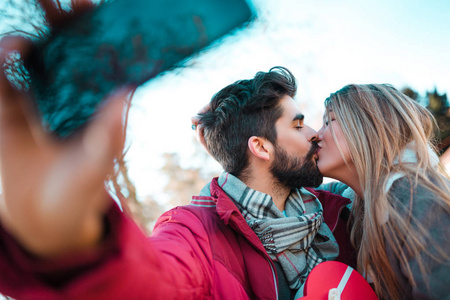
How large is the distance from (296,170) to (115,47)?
1875mm

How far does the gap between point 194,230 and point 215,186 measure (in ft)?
1.81

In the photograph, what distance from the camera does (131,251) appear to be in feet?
2.27

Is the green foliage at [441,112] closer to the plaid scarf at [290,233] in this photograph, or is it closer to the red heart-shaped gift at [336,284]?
the plaid scarf at [290,233]

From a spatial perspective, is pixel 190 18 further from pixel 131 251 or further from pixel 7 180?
pixel 131 251

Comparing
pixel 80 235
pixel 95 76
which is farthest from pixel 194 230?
pixel 95 76

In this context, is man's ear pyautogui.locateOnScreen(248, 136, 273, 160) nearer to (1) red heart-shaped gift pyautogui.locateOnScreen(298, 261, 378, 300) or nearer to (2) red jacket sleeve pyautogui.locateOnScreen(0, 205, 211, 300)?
(1) red heart-shaped gift pyautogui.locateOnScreen(298, 261, 378, 300)

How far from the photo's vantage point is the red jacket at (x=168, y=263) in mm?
614

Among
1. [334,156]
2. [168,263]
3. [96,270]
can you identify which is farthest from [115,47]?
[334,156]

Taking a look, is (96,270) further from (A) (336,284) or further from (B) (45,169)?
(A) (336,284)

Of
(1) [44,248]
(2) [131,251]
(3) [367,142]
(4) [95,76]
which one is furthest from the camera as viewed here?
(3) [367,142]

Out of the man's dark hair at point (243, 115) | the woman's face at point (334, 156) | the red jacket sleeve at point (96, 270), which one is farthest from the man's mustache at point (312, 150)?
the red jacket sleeve at point (96, 270)

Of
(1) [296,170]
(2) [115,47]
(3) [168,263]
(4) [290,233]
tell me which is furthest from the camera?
(1) [296,170]

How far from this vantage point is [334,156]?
6.25 ft

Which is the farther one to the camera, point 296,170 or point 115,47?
point 296,170
